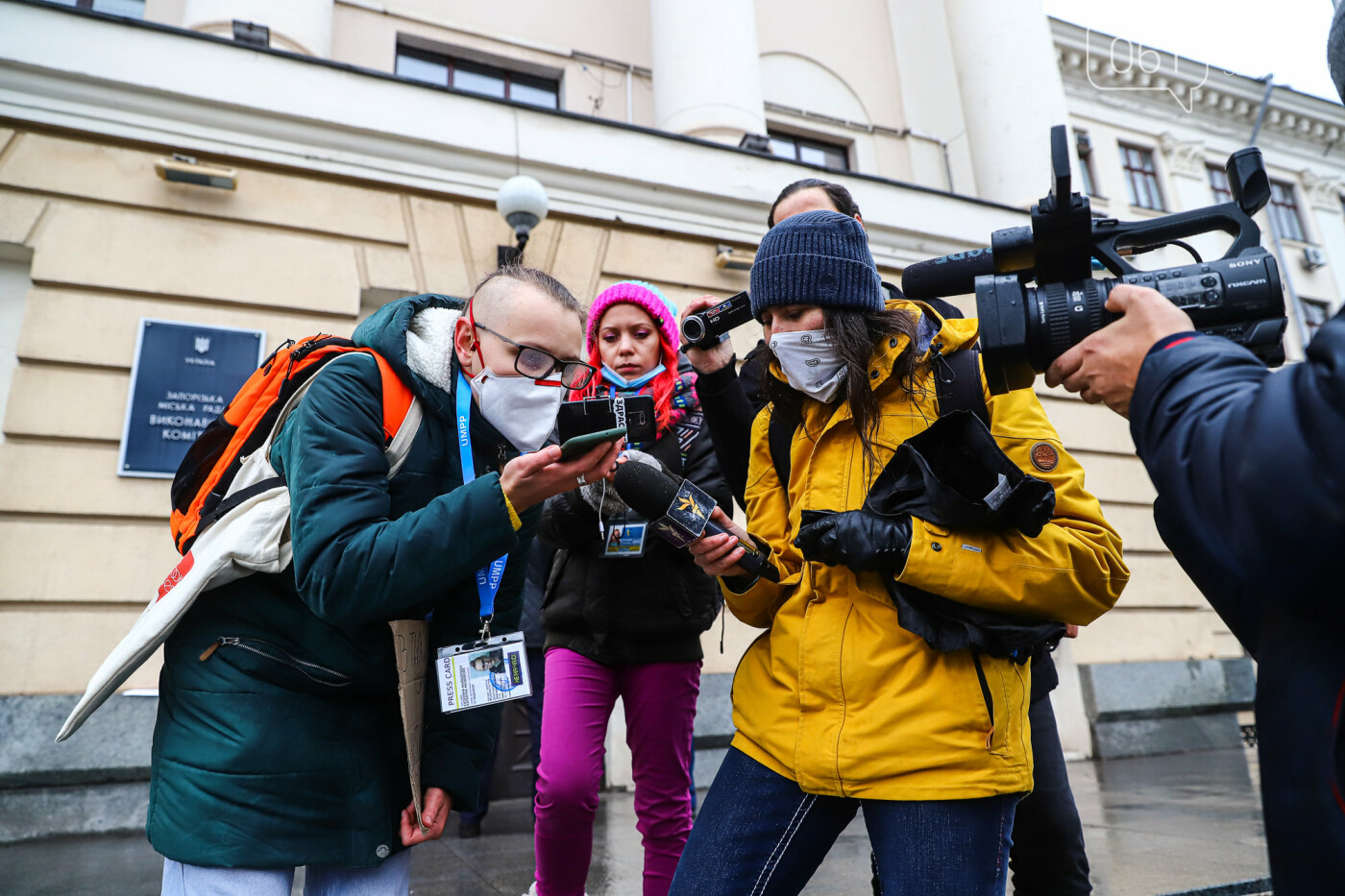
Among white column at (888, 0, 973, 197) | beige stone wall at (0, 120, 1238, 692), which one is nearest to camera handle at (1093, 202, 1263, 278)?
beige stone wall at (0, 120, 1238, 692)

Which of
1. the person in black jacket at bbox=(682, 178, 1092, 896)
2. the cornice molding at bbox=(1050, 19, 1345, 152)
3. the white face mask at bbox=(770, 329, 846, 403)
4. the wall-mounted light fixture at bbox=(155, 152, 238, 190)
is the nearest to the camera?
the white face mask at bbox=(770, 329, 846, 403)

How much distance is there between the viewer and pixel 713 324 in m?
2.27

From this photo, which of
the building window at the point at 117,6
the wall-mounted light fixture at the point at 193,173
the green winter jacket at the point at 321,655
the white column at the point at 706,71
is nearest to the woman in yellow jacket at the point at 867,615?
the green winter jacket at the point at 321,655

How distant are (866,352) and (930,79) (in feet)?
33.1

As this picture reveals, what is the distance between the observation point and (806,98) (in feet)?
31.7

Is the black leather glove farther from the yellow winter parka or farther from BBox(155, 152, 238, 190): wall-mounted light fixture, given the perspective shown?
BBox(155, 152, 238, 190): wall-mounted light fixture

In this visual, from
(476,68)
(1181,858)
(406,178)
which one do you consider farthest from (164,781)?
(476,68)

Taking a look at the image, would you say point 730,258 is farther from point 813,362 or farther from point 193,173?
point 813,362

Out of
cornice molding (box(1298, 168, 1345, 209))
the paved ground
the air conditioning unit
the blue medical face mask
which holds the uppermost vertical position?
cornice molding (box(1298, 168, 1345, 209))

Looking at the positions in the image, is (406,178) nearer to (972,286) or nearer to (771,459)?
(771,459)

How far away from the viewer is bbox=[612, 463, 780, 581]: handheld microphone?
169cm

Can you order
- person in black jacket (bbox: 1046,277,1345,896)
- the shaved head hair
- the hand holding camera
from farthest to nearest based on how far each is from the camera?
the shaved head hair, the hand holding camera, person in black jacket (bbox: 1046,277,1345,896)

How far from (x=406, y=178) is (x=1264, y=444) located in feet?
20.2

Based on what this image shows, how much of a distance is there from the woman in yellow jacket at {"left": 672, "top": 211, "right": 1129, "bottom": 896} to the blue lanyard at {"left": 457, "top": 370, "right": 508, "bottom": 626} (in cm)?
49
